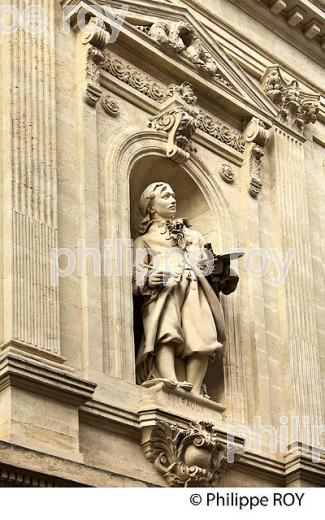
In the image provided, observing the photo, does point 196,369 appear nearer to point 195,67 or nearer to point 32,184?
point 32,184

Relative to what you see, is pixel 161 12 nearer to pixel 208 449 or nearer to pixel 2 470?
pixel 208 449

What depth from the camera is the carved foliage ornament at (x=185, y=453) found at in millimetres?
19688

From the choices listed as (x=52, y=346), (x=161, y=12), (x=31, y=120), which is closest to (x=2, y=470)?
(x=52, y=346)

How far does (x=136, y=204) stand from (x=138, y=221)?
27 cm

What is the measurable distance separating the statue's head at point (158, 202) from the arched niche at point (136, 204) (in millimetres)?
236

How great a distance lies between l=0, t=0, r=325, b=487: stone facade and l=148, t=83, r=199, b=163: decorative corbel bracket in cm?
2

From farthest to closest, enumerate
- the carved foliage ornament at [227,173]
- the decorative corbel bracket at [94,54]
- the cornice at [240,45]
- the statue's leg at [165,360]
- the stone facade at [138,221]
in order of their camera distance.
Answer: the cornice at [240,45] < the carved foliage ornament at [227,173] < the decorative corbel bracket at [94,54] < the statue's leg at [165,360] < the stone facade at [138,221]

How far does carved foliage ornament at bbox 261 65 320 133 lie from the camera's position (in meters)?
24.4

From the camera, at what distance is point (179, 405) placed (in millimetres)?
20312

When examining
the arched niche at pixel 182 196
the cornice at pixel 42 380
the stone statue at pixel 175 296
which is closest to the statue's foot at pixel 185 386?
the stone statue at pixel 175 296

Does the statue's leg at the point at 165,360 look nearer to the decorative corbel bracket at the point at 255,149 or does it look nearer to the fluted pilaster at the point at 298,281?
the fluted pilaster at the point at 298,281

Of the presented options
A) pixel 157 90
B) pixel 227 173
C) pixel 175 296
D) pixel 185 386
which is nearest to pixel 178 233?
pixel 175 296

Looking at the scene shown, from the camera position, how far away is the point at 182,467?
19.8m

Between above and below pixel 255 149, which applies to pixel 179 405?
below
